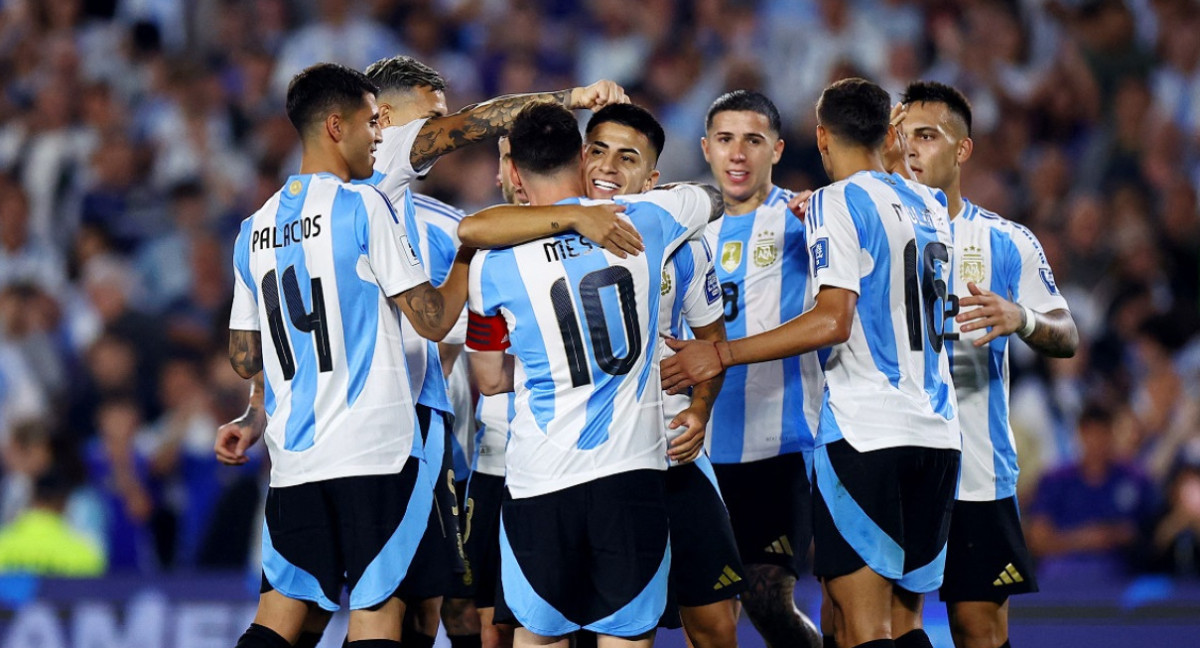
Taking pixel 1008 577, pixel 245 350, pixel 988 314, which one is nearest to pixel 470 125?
pixel 245 350

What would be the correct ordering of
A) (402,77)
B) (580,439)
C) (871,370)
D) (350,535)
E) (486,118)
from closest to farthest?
1. (580,439)
2. (350,535)
3. (871,370)
4. (486,118)
5. (402,77)

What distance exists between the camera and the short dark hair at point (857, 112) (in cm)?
552

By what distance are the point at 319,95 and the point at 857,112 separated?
6.72 ft

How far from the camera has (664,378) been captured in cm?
528

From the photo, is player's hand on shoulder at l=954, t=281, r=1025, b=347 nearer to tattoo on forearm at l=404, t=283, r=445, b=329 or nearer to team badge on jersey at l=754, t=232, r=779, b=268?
team badge on jersey at l=754, t=232, r=779, b=268

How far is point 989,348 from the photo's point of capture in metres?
6.25

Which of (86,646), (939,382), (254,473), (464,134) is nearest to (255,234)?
(464,134)

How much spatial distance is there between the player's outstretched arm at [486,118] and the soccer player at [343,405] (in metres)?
0.73

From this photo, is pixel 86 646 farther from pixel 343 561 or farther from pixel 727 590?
pixel 727 590

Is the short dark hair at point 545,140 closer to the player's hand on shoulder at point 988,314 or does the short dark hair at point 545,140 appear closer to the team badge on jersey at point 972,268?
the player's hand on shoulder at point 988,314

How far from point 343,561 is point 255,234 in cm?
124

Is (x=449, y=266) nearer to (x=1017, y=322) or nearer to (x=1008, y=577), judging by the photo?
(x=1017, y=322)

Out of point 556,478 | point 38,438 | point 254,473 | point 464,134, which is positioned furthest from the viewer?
point 38,438

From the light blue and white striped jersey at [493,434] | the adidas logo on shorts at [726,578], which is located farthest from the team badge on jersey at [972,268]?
the light blue and white striped jersey at [493,434]
